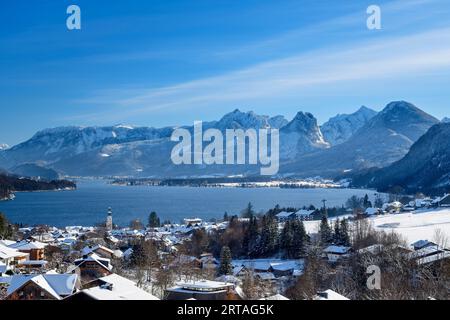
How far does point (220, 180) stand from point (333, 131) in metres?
83.9

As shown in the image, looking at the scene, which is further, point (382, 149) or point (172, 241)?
point (382, 149)

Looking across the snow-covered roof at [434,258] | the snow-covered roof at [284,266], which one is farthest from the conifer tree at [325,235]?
the snow-covered roof at [434,258]

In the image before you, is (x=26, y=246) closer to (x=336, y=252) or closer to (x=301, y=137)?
(x=336, y=252)

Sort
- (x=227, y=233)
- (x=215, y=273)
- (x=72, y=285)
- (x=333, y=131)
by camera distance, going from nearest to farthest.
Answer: (x=72, y=285)
(x=215, y=273)
(x=227, y=233)
(x=333, y=131)

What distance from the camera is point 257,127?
14200 cm

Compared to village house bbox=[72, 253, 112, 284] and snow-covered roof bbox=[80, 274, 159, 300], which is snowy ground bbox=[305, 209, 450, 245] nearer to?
village house bbox=[72, 253, 112, 284]

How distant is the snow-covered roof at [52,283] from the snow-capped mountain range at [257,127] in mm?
72711

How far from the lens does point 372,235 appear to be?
14312 millimetres

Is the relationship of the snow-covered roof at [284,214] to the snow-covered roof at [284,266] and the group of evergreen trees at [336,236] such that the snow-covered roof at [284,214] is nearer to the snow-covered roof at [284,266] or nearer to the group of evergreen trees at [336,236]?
the group of evergreen trees at [336,236]

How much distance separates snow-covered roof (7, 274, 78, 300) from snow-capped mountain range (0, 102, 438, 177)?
72.7 m

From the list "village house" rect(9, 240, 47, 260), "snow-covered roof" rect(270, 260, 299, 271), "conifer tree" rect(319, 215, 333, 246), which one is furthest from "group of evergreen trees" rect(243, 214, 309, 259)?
"village house" rect(9, 240, 47, 260)

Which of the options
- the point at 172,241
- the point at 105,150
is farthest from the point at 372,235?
the point at 105,150

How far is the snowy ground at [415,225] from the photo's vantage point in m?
15.4
